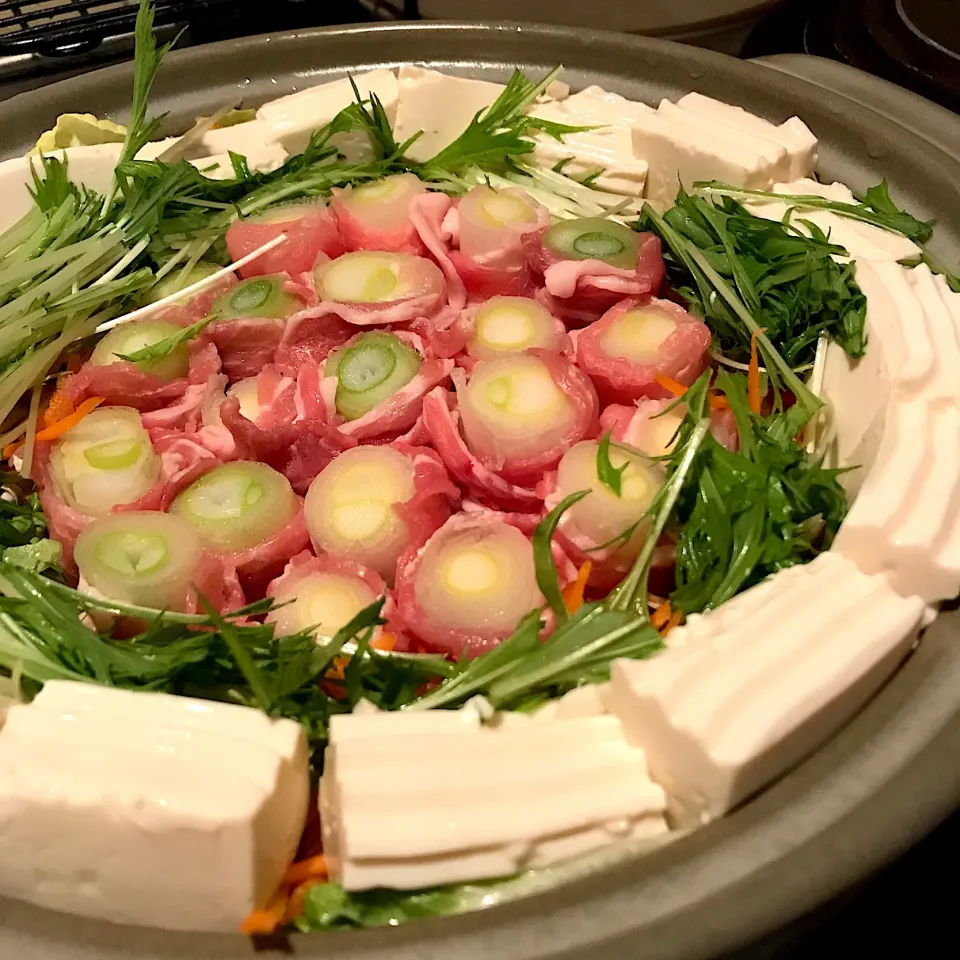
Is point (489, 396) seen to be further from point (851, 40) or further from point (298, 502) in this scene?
point (851, 40)

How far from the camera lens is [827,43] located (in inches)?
95.7

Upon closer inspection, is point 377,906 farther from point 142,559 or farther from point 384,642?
point 142,559

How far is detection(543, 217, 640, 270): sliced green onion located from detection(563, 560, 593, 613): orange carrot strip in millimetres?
Result: 624

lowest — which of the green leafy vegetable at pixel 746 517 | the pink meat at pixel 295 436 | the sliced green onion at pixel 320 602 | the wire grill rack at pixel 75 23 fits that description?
the sliced green onion at pixel 320 602

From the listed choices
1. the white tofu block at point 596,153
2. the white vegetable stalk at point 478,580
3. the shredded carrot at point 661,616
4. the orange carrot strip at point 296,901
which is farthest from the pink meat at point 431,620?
the white tofu block at point 596,153

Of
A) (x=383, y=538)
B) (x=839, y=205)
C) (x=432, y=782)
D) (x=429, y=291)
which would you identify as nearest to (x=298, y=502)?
(x=383, y=538)

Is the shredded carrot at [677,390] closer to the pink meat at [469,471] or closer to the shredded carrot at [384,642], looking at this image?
the pink meat at [469,471]

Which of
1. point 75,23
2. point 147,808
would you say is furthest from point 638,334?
point 75,23

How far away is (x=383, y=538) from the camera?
1.34 meters

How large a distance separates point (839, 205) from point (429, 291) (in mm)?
754

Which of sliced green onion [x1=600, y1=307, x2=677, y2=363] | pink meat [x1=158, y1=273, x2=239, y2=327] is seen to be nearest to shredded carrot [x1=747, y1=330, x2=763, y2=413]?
sliced green onion [x1=600, y1=307, x2=677, y2=363]

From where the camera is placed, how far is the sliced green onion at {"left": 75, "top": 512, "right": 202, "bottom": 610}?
1.26 metres

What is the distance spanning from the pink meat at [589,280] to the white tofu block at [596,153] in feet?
0.89

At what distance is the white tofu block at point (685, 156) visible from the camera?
176 cm
